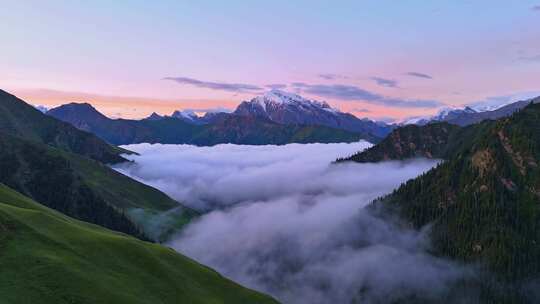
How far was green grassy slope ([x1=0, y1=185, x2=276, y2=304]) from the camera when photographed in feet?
246

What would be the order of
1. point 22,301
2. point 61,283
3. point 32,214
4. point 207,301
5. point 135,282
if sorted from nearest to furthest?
1. point 22,301
2. point 61,283
3. point 135,282
4. point 207,301
5. point 32,214

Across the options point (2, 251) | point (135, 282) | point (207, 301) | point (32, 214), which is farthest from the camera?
point (32, 214)

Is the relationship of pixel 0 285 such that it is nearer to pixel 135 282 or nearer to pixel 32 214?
pixel 135 282

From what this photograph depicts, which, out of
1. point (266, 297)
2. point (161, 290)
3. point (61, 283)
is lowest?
point (266, 297)

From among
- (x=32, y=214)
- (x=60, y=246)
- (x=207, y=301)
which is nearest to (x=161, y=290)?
(x=207, y=301)

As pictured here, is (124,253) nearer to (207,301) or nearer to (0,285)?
(207,301)

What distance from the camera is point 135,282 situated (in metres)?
92.8

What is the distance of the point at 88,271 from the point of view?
8650 centimetres

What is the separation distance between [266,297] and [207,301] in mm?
28035

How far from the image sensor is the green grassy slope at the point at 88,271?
74938 mm

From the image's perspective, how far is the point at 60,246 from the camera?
9419 cm

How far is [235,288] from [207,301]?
19.9m

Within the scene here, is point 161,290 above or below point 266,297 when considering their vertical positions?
above

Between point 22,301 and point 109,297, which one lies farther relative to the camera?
point 109,297
